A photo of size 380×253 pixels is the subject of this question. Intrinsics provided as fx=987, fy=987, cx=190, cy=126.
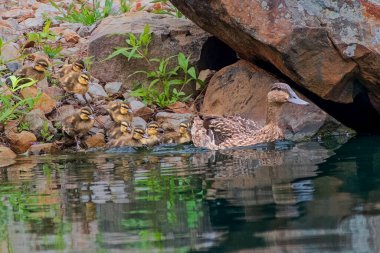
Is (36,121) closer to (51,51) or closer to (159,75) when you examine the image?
(159,75)

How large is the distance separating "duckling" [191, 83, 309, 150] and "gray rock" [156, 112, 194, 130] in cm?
61

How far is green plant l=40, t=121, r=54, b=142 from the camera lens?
938 cm

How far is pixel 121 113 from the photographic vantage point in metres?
9.52

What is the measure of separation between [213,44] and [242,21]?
5.51 feet

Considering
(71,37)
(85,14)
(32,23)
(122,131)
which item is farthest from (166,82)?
(32,23)

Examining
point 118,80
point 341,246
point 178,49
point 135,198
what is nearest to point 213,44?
point 178,49

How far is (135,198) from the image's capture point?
6.18 meters

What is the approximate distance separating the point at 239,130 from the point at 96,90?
6.52 feet

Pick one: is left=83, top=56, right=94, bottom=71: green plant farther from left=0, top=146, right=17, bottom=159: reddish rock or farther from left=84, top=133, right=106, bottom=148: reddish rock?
left=0, top=146, right=17, bottom=159: reddish rock

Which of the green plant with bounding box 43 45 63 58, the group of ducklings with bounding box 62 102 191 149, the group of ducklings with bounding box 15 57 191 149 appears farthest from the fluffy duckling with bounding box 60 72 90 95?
the green plant with bounding box 43 45 63 58

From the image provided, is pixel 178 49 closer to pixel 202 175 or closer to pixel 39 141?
pixel 39 141

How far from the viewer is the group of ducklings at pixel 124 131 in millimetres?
9211

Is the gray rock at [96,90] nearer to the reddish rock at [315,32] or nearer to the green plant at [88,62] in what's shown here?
the green plant at [88,62]

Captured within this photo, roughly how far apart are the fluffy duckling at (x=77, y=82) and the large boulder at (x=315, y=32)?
1596mm
